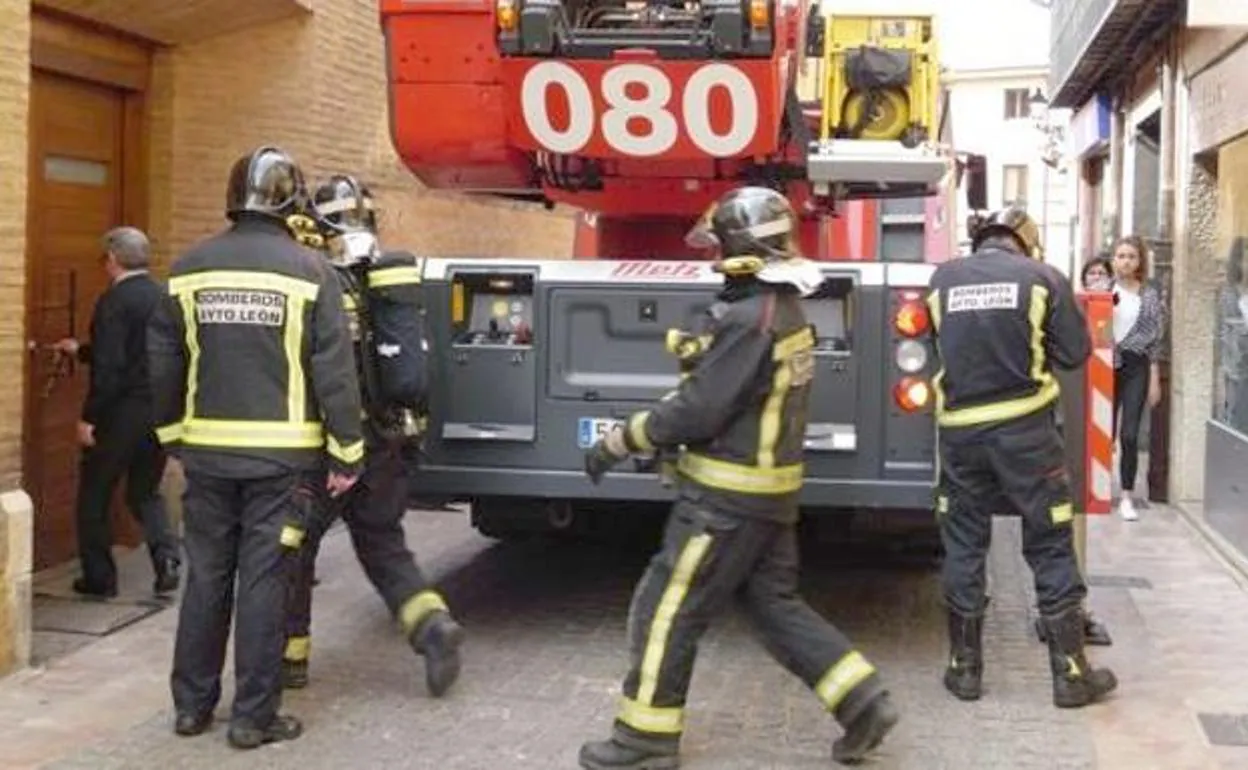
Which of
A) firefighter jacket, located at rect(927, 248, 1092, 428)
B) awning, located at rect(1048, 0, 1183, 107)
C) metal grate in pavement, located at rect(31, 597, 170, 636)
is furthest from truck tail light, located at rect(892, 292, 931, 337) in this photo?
awning, located at rect(1048, 0, 1183, 107)

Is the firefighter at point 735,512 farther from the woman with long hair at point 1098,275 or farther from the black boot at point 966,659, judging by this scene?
the woman with long hair at point 1098,275

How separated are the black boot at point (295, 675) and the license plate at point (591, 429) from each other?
1325mm

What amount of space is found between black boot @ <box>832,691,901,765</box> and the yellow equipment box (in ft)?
10.4

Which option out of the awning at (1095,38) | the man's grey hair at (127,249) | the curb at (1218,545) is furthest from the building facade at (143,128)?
the awning at (1095,38)

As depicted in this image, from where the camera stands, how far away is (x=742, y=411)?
499 centimetres

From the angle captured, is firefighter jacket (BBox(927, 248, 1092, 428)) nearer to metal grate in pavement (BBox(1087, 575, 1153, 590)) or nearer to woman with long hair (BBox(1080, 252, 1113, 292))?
metal grate in pavement (BBox(1087, 575, 1153, 590))

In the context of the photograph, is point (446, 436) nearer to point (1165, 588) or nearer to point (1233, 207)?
point (1165, 588)

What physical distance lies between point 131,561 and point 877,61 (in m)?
4.36

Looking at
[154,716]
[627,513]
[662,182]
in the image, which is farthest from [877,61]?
[154,716]

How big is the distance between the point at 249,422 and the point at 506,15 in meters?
1.88

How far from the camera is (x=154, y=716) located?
5605 mm

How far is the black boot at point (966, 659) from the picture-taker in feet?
19.5

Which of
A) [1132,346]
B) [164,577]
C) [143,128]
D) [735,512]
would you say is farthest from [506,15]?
[1132,346]

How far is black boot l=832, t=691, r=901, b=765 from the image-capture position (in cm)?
501
